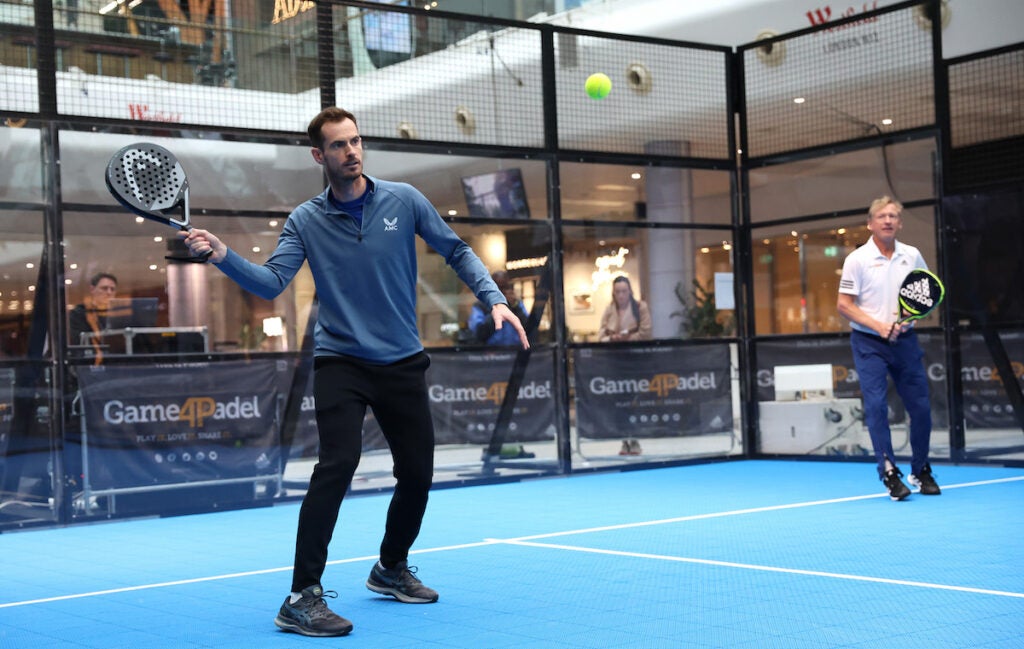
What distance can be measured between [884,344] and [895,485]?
89 cm

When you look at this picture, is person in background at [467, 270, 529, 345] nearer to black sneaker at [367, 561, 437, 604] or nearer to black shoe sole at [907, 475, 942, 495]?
black shoe sole at [907, 475, 942, 495]

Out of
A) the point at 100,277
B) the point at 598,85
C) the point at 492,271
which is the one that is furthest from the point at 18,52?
the point at 598,85

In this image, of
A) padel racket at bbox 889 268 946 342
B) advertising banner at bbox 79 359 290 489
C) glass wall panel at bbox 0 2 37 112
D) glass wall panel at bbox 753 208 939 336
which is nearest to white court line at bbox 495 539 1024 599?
padel racket at bbox 889 268 946 342

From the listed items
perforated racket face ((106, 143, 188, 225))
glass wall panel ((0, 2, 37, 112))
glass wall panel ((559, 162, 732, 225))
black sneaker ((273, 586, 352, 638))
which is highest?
glass wall panel ((0, 2, 37, 112))

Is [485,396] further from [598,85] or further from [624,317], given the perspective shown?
[598,85]

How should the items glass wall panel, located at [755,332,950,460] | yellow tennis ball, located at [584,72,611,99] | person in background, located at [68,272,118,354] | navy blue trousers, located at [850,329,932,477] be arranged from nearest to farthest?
1. navy blue trousers, located at [850,329,932,477]
2. person in background, located at [68,272,118,354]
3. glass wall panel, located at [755,332,950,460]
4. yellow tennis ball, located at [584,72,611,99]

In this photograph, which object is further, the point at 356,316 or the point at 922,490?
the point at 922,490

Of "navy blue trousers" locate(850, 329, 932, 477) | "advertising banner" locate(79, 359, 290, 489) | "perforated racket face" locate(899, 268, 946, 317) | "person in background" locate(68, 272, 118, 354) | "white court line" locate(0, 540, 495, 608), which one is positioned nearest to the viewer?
"white court line" locate(0, 540, 495, 608)

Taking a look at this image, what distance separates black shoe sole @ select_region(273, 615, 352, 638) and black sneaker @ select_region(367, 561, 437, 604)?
57 centimetres

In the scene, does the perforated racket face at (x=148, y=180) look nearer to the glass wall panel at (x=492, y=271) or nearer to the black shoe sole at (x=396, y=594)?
the black shoe sole at (x=396, y=594)

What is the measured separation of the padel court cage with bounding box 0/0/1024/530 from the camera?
8.47 metres

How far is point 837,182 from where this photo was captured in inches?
445

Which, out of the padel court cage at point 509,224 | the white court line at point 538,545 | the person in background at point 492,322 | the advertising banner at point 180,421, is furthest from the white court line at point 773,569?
the person in background at point 492,322

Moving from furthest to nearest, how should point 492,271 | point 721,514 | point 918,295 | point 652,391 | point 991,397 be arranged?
point 652,391, point 492,271, point 991,397, point 918,295, point 721,514
